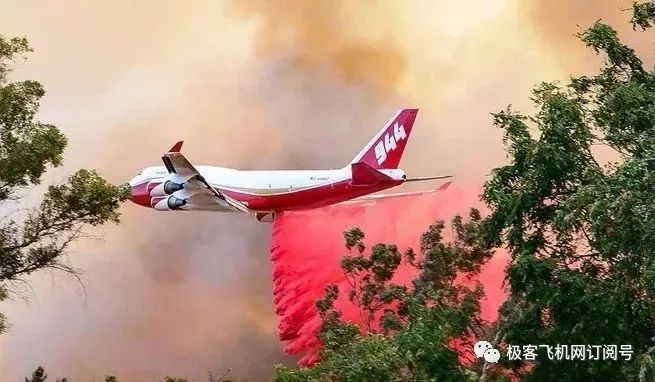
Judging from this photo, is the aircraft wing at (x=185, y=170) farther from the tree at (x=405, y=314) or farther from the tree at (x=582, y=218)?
the tree at (x=582, y=218)

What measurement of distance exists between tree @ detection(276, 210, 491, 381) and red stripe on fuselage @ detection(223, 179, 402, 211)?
0.93m

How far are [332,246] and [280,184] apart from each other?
2.48 meters

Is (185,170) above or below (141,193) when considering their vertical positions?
above

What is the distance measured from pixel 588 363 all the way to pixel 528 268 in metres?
1.80

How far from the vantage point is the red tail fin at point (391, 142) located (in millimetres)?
19922

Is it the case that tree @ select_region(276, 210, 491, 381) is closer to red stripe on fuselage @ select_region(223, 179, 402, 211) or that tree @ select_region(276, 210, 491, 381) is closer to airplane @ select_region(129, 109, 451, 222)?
red stripe on fuselage @ select_region(223, 179, 402, 211)

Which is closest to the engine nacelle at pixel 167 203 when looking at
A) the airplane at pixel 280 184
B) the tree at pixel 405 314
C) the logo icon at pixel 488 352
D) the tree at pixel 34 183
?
the airplane at pixel 280 184

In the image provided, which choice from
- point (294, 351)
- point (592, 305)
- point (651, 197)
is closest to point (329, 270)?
point (294, 351)

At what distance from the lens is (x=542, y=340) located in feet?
44.1

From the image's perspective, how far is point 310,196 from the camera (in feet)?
65.5

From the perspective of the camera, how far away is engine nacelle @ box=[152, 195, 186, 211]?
20.2 meters

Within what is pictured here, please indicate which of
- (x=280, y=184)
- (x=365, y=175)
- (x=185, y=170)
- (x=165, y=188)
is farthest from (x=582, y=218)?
(x=165, y=188)

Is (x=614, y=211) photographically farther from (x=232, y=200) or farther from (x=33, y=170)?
(x=232, y=200)

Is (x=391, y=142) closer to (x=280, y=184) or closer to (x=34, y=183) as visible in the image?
(x=280, y=184)
